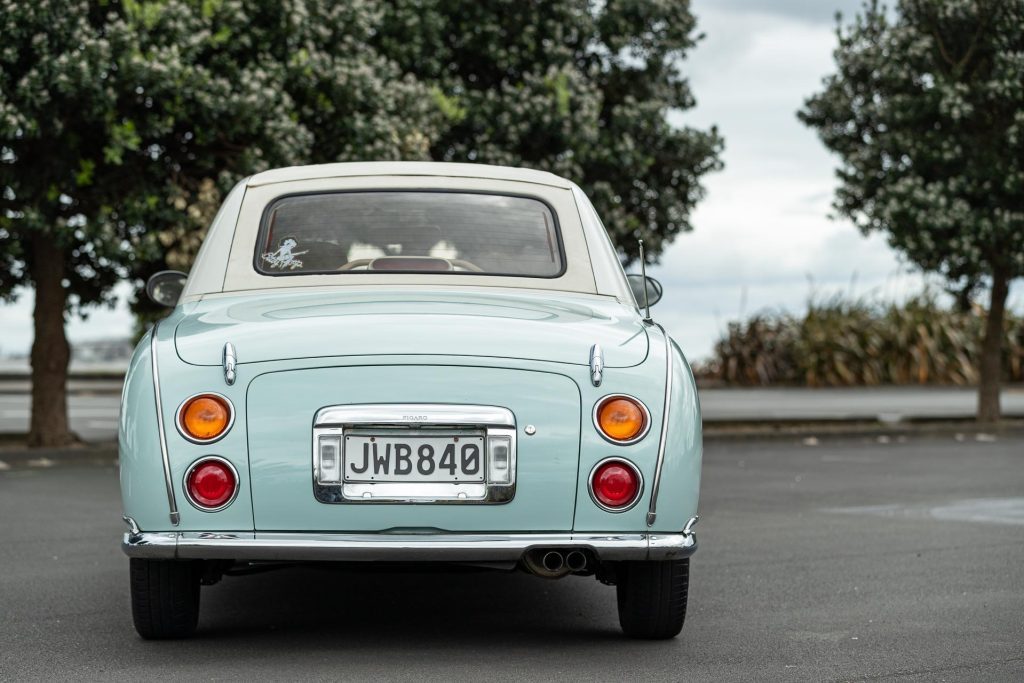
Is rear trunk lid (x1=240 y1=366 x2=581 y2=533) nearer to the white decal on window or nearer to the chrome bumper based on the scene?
the chrome bumper

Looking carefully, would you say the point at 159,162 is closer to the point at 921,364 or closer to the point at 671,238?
the point at 671,238

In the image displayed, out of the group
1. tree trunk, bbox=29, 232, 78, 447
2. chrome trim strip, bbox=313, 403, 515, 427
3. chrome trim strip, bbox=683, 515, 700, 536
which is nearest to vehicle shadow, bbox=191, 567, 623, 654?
chrome trim strip, bbox=313, 403, 515, 427

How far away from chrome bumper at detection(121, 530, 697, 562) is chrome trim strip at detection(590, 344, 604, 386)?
1.56 ft

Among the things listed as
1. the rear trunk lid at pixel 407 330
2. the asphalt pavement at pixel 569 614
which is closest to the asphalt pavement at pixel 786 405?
the asphalt pavement at pixel 569 614

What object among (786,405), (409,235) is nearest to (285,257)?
(409,235)

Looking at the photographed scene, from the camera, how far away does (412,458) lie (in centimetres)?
423

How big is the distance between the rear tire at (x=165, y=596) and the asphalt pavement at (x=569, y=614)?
7 cm

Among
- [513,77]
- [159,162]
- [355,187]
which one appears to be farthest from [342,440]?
[513,77]

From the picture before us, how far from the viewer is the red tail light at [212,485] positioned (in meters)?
4.21

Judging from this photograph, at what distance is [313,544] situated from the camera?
417 centimetres

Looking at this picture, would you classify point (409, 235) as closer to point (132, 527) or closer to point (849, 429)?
point (132, 527)

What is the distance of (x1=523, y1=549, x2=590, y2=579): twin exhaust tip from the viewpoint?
14.1 feet

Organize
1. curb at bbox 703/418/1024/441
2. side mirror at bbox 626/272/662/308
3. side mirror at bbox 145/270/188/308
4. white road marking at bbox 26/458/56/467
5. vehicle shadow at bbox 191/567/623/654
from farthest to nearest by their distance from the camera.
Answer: curb at bbox 703/418/1024/441
white road marking at bbox 26/458/56/467
side mirror at bbox 626/272/662/308
side mirror at bbox 145/270/188/308
vehicle shadow at bbox 191/567/623/654

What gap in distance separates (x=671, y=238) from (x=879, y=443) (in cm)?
553
